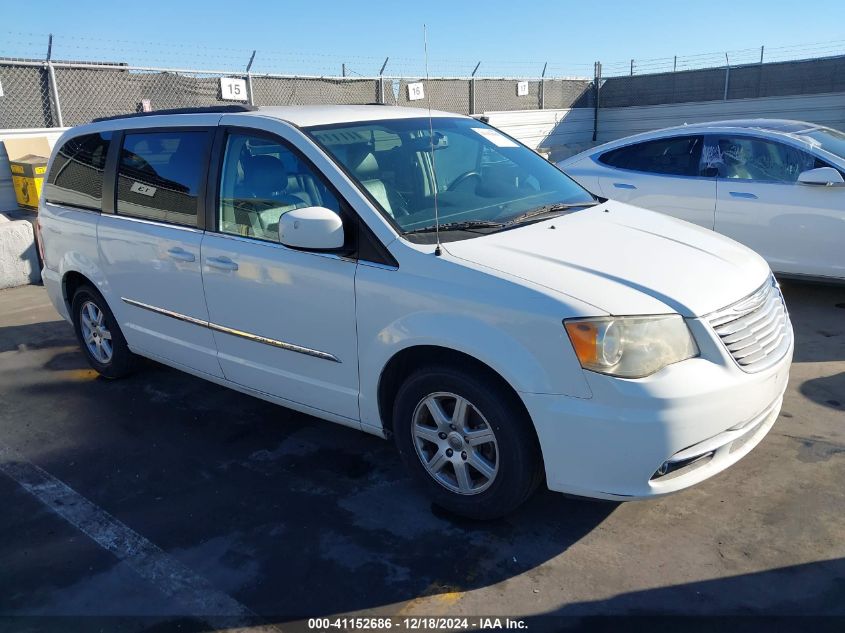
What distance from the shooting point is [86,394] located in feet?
17.0

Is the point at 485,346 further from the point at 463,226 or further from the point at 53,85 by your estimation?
the point at 53,85

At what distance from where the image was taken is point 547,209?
152 inches

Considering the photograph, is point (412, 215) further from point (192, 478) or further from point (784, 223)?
point (784, 223)

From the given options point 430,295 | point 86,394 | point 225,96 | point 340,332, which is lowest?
point 86,394

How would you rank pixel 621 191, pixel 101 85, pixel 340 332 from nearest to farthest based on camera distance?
pixel 340 332 < pixel 621 191 < pixel 101 85

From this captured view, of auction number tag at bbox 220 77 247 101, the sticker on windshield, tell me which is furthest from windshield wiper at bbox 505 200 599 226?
auction number tag at bbox 220 77 247 101

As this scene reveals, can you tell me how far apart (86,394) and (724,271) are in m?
4.33

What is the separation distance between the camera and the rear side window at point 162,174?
414cm

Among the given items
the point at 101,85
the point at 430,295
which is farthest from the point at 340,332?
the point at 101,85

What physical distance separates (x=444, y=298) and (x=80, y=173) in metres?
3.41

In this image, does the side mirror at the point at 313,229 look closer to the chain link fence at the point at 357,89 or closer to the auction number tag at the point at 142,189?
the auction number tag at the point at 142,189

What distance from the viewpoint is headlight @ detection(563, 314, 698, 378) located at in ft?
8.98

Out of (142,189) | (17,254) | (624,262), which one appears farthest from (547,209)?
(17,254)

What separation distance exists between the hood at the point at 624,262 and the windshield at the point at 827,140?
125 inches
